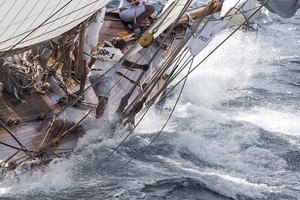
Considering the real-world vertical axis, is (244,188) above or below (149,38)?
below

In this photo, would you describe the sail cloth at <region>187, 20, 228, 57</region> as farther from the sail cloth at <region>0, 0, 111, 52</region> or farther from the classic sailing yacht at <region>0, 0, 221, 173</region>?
the sail cloth at <region>0, 0, 111, 52</region>

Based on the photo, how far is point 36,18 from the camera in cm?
668

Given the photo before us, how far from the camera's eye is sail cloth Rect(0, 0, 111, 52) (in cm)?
646

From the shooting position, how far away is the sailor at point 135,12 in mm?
11406

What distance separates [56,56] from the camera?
953cm

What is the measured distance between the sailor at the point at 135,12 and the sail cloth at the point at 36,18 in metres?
4.33

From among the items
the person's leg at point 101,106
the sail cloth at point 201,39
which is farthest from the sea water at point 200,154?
the sail cloth at point 201,39

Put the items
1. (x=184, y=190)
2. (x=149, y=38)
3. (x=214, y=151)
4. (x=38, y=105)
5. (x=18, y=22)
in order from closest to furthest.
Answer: (x=18, y=22) < (x=149, y=38) < (x=184, y=190) < (x=38, y=105) < (x=214, y=151)

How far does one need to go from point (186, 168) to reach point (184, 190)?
670 mm

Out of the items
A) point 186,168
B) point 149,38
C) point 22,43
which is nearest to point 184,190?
point 186,168

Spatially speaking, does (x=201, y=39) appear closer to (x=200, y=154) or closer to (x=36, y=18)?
(x=36, y=18)

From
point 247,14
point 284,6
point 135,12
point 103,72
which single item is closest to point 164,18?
point 103,72

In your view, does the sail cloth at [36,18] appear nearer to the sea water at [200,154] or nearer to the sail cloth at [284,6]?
the sea water at [200,154]

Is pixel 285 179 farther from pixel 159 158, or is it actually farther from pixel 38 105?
pixel 38 105
